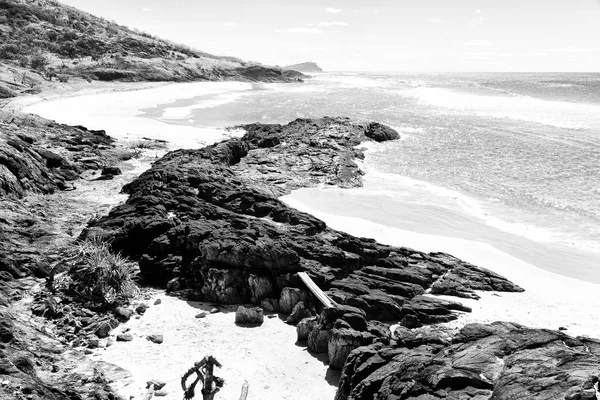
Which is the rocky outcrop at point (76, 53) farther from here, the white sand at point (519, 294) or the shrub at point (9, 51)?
the white sand at point (519, 294)

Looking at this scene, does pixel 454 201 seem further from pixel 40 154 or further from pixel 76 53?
pixel 76 53

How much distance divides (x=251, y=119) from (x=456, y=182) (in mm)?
24362

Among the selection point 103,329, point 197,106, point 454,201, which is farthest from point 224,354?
point 197,106

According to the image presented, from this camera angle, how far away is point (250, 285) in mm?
11914

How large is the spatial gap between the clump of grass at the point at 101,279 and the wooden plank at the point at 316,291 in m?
3.84

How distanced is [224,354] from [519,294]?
23.8 ft

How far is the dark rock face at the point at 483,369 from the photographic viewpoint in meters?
5.65

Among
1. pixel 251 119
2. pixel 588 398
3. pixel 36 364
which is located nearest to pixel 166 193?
pixel 36 364

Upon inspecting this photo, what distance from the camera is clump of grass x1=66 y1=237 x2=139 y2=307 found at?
37.0 ft

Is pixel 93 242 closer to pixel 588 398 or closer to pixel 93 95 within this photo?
pixel 588 398

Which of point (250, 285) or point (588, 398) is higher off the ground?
point (588, 398)

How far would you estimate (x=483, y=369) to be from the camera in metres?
6.55

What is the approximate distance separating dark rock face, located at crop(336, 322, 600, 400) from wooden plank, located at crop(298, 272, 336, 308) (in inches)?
101

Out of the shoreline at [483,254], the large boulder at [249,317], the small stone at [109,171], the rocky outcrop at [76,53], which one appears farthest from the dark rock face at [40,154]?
the rocky outcrop at [76,53]
